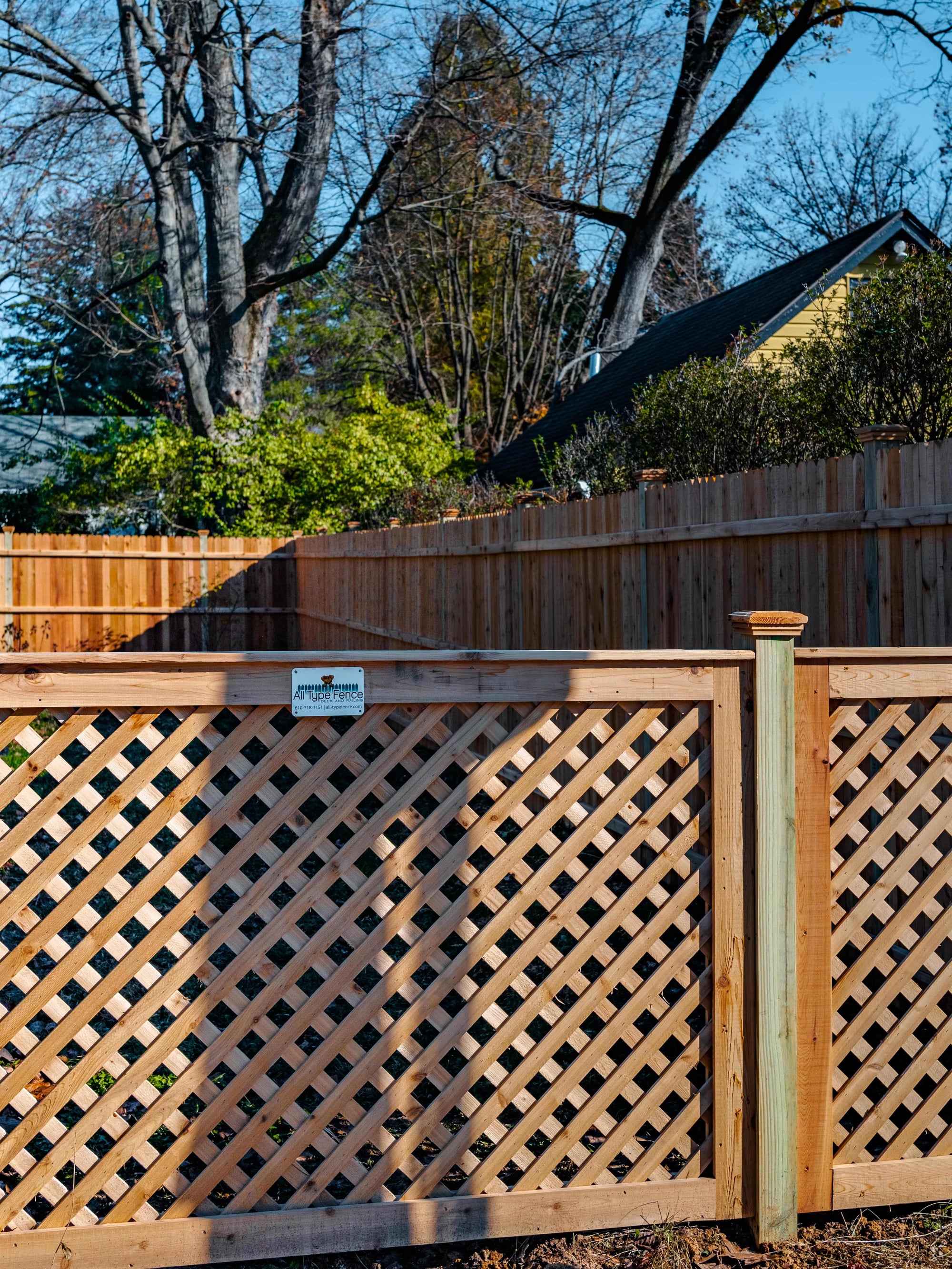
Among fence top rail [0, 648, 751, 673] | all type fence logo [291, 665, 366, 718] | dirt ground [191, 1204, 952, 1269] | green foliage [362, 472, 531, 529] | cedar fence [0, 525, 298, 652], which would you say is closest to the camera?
fence top rail [0, 648, 751, 673]

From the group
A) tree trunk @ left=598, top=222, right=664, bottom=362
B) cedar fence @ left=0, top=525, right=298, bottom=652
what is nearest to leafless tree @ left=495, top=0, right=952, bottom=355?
tree trunk @ left=598, top=222, right=664, bottom=362

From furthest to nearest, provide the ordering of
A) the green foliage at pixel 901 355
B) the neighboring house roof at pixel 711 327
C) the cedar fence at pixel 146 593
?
1. the cedar fence at pixel 146 593
2. the neighboring house roof at pixel 711 327
3. the green foliage at pixel 901 355

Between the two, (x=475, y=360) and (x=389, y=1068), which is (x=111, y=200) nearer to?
(x=475, y=360)

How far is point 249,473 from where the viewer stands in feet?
58.0

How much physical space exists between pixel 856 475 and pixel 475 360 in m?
26.7

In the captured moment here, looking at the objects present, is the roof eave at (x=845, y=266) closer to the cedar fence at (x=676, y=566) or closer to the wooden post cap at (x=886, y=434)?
the cedar fence at (x=676, y=566)

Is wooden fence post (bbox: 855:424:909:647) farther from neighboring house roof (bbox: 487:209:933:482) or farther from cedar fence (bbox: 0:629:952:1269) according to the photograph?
neighboring house roof (bbox: 487:209:933:482)

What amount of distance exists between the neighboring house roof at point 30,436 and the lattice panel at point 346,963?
2524 centimetres

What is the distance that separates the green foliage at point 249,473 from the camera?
17.5 meters

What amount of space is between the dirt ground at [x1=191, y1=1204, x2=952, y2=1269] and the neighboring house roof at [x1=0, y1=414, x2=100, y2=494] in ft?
83.6

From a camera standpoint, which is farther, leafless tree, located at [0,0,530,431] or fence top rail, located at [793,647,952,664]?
leafless tree, located at [0,0,530,431]

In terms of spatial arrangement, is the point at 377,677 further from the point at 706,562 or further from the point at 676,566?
the point at 676,566

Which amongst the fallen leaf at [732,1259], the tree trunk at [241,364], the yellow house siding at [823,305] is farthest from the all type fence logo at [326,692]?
the tree trunk at [241,364]

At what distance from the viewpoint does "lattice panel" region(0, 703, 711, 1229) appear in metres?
2.67
